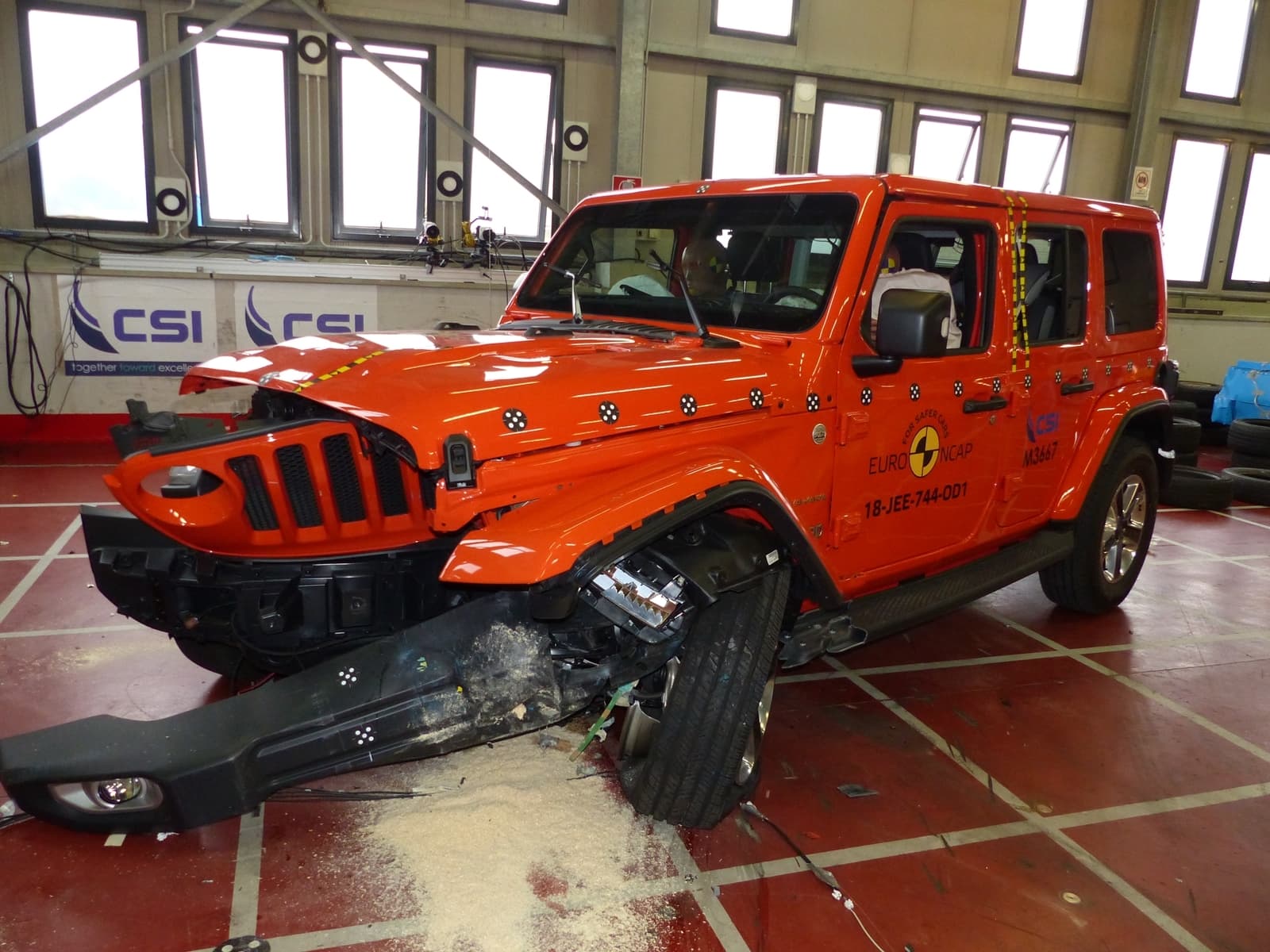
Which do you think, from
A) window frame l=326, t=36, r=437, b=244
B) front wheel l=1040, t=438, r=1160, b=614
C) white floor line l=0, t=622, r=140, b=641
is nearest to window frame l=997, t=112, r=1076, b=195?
window frame l=326, t=36, r=437, b=244

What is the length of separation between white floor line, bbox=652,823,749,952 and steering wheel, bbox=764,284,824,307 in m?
1.67

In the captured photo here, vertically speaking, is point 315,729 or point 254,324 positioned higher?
point 254,324

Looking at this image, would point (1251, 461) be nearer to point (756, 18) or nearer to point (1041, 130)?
point (1041, 130)

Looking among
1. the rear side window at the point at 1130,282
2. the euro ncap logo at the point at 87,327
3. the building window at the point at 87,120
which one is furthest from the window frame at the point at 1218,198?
the euro ncap logo at the point at 87,327

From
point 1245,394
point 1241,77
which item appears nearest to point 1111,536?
point 1245,394

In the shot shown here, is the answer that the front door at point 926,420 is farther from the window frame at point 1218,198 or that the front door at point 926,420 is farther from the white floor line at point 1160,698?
the window frame at point 1218,198

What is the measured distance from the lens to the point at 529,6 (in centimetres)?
864

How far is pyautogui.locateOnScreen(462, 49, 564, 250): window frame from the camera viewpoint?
867cm

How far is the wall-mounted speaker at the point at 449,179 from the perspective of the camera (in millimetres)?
8664

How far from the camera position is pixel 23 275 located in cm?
703

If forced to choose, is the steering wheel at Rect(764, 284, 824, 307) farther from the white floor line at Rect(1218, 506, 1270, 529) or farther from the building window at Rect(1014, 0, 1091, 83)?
the building window at Rect(1014, 0, 1091, 83)

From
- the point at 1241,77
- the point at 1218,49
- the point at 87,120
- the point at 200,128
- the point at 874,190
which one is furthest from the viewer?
the point at 1241,77

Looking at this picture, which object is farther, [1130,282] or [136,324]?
[136,324]

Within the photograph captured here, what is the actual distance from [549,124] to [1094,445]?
6.72 meters
